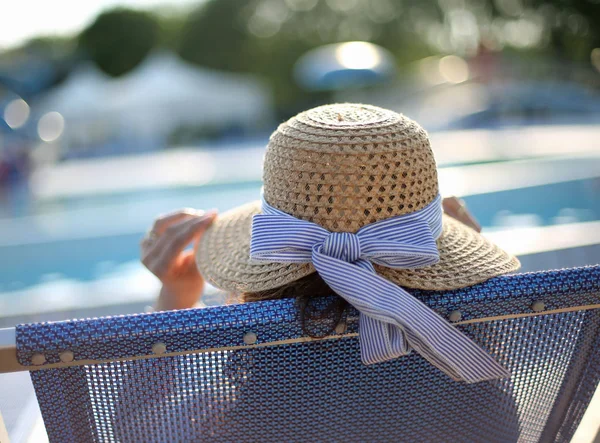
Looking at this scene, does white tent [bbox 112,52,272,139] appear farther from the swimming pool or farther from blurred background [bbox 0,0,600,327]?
the swimming pool

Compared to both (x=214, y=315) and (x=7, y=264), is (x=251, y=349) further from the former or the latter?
(x=7, y=264)

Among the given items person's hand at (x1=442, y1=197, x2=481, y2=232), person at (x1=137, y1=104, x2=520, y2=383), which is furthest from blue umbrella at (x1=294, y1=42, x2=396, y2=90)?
person at (x1=137, y1=104, x2=520, y2=383)

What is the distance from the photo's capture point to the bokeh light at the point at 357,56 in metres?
10.4

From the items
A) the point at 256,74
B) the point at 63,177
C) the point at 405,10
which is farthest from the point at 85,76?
the point at 405,10

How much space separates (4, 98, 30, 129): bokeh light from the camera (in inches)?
344

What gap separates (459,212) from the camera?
4.28ft

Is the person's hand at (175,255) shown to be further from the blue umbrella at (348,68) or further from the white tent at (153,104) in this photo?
the blue umbrella at (348,68)

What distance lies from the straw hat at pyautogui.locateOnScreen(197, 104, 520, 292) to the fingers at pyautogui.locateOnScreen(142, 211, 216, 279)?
289mm

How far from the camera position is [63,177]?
664 cm

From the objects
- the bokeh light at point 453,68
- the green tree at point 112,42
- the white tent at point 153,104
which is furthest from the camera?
the green tree at point 112,42

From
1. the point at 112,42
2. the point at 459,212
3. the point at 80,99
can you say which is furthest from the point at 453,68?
the point at 459,212

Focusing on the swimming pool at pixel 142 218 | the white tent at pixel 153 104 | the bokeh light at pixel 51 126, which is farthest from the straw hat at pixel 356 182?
the white tent at pixel 153 104

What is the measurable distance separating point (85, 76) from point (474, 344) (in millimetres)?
11707

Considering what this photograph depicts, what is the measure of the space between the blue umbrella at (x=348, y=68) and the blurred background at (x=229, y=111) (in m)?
0.04
